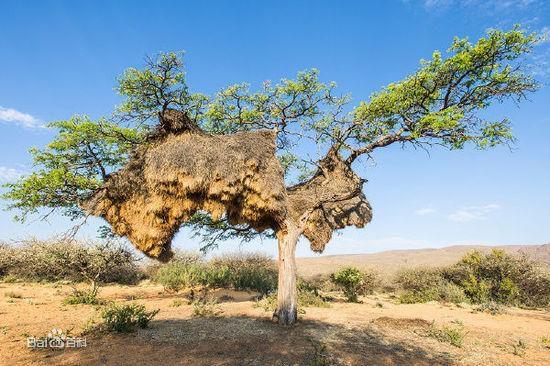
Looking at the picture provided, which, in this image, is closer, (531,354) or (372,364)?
(372,364)

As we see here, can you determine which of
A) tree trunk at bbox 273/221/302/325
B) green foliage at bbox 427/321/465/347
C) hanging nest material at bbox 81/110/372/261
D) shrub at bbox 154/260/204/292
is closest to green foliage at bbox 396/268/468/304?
green foliage at bbox 427/321/465/347

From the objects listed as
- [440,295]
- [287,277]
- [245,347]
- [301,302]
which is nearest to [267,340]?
[245,347]

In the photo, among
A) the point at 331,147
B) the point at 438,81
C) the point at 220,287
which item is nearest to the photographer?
the point at 438,81

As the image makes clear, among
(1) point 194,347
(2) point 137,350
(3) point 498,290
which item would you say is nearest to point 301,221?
(1) point 194,347

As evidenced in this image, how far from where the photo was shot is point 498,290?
19.7 m

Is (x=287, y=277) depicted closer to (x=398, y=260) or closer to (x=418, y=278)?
(x=418, y=278)

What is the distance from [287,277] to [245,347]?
332 centimetres

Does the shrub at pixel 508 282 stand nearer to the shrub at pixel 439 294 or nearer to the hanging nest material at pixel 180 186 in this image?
the shrub at pixel 439 294

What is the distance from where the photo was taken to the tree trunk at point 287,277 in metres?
10.7

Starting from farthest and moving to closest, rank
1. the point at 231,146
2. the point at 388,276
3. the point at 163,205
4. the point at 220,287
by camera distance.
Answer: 1. the point at 388,276
2. the point at 220,287
3. the point at 231,146
4. the point at 163,205

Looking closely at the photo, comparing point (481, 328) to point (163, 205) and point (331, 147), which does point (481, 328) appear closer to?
point (331, 147)

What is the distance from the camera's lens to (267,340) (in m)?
8.72

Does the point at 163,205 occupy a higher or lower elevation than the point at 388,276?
higher

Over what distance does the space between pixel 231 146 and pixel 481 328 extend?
34.1ft
